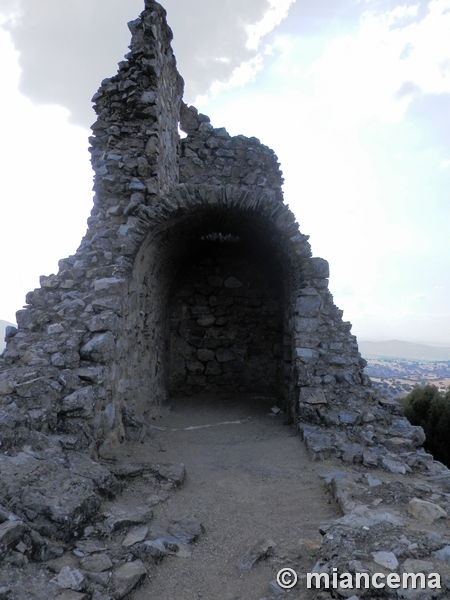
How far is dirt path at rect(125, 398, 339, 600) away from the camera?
2346 mm

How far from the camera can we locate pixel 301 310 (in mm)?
5555

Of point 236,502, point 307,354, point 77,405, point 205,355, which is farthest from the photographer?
point 205,355

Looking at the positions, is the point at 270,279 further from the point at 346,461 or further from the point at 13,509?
the point at 13,509

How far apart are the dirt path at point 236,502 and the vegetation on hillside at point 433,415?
550cm

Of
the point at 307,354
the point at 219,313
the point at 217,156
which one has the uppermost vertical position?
the point at 217,156

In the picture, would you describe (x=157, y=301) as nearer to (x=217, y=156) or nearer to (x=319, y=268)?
(x=319, y=268)

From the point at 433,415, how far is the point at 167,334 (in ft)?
23.2

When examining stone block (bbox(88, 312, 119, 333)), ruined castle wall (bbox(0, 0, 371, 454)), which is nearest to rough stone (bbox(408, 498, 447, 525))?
ruined castle wall (bbox(0, 0, 371, 454))

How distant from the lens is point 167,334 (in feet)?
25.4

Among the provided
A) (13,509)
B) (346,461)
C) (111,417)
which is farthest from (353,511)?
Result: (111,417)

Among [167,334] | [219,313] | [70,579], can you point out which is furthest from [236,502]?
[219,313]

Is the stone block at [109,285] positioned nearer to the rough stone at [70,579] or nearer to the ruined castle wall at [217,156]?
the rough stone at [70,579]

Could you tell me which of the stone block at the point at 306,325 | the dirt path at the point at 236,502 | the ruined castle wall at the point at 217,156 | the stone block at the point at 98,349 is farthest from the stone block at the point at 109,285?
the ruined castle wall at the point at 217,156

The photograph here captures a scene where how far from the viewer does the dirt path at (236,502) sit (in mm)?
2346
